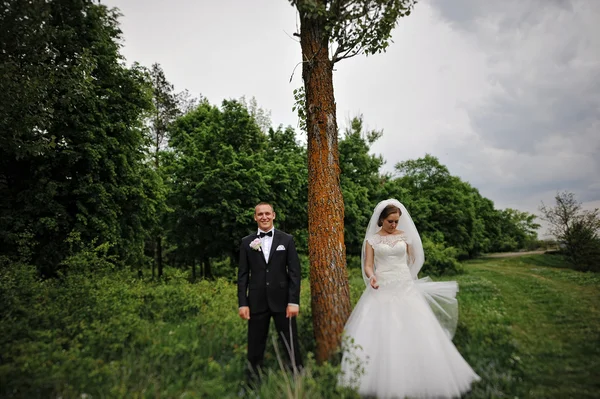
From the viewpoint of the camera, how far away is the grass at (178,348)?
341 cm

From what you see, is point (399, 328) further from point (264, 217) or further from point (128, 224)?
point (128, 224)

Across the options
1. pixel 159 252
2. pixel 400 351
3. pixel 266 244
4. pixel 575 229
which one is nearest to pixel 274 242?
pixel 266 244

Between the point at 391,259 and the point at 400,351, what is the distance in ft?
4.31

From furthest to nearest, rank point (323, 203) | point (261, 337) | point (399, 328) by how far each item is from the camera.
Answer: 1. point (323, 203)
2. point (261, 337)
3. point (399, 328)

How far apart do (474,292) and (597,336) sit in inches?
195

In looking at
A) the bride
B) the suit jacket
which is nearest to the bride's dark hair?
the bride

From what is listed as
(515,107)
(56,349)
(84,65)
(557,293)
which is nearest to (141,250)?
(84,65)

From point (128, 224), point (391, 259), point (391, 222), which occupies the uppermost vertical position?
point (128, 224)

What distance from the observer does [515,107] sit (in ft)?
45.4

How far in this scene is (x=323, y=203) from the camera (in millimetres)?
4590

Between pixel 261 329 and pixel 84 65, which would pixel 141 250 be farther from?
pixel 261 329

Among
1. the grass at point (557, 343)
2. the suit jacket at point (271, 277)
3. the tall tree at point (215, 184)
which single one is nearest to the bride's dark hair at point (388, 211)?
the suit jacket at point (271, 277)

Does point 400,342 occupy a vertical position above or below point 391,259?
below

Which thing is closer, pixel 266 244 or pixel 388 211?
pixel 266 244
